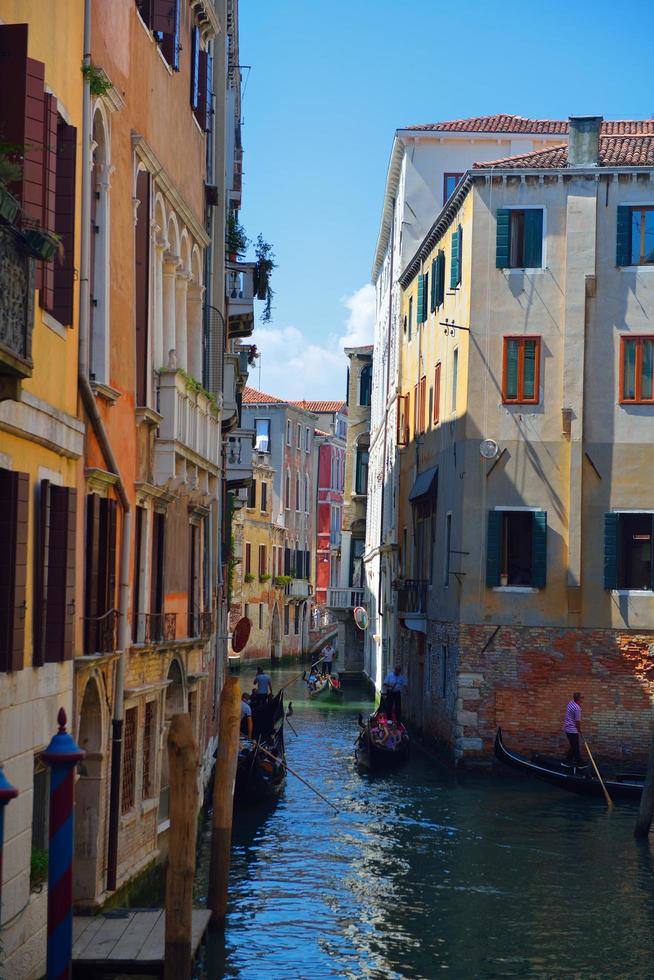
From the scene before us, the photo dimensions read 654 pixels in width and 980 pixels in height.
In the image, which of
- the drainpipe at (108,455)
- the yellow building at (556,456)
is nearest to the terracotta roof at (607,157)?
the yellow building at (556,456)

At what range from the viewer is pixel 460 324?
23547 mm

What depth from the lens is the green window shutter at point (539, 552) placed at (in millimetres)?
22031

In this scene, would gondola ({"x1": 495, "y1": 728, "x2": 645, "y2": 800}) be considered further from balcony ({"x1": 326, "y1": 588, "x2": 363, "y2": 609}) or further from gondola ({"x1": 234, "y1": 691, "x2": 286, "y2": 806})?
balcony ({"x1": 326, "y1": 588, "x2": 363, "y2": 609})

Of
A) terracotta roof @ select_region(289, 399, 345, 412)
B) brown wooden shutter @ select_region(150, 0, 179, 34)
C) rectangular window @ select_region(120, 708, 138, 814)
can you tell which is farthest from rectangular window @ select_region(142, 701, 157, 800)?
terracotta roof @ select_region(289, 399, 345, 412)

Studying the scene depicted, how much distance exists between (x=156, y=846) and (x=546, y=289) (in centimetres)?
1170

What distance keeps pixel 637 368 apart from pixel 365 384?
24.5 m

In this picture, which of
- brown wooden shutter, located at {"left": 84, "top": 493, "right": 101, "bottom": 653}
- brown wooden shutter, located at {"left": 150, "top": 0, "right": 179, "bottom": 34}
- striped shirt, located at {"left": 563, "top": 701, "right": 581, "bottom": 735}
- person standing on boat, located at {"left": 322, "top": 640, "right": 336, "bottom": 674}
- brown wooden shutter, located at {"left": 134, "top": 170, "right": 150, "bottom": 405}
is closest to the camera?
brown wooden shutter, located at {"left": 84, "top": 493, "right": 101, "bottom": 653}

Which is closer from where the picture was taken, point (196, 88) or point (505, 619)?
point (196, 88)

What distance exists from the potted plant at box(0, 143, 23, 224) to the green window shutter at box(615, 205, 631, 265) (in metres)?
15.8

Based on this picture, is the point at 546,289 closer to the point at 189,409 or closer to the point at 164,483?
the point at 189,409

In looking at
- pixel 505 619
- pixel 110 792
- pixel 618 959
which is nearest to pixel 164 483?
pixel 110 792

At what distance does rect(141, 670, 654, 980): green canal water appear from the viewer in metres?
12.3

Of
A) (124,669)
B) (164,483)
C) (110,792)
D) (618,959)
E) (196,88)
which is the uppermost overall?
(196,88)

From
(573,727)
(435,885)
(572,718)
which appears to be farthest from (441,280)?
(435,885)
